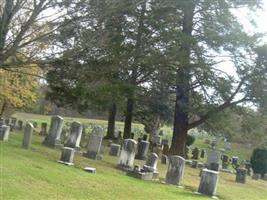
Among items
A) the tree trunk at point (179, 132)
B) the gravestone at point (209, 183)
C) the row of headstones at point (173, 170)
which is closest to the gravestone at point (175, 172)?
the row of headstones at point (173, 170)

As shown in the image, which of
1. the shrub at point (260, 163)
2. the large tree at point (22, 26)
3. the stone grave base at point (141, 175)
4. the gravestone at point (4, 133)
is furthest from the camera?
the shrub at point (260, 163)

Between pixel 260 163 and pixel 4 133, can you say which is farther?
pixel 260 163

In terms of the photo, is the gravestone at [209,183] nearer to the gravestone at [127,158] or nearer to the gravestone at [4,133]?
the gravestone at [127,158]

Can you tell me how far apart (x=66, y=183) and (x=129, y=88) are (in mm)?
10721

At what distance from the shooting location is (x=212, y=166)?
733 inches

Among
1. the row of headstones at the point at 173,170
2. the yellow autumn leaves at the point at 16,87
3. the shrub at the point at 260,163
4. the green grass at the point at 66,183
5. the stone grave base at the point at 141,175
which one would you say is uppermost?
the yellow autumn leaves at the point at 16,87

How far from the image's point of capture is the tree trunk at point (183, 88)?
22606 mm

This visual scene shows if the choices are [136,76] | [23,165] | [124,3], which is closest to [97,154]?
[23,165]

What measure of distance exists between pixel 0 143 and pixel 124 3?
10.6 m

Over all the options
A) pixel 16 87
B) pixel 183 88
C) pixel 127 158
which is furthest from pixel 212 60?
pixel 16 87

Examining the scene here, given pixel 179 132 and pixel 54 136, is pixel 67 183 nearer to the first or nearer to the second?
pixel 54 136

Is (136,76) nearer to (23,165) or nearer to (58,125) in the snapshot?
(58,125)

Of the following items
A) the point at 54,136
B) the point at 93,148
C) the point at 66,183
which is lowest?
the point at 66,183

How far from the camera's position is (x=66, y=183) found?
12062mm
